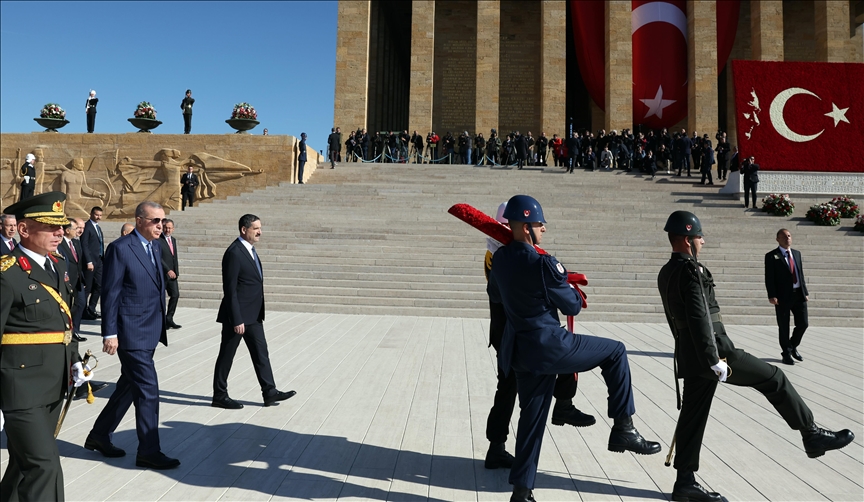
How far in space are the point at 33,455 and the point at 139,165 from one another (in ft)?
64.7

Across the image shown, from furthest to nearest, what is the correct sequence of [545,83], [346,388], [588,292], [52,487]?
1. [545,83]
2. [588,292]
3. [346,388]
4. [52,487]

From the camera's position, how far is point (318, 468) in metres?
3.53

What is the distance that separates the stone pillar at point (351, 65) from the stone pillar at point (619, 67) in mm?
11062

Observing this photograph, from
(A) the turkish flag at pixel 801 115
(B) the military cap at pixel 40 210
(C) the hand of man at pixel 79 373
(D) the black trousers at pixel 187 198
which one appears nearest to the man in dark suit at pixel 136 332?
(C) the hand of man at pixel 79 373

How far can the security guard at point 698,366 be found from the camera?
313 cm

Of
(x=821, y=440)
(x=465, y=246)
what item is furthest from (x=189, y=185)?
(x=821, y=440)

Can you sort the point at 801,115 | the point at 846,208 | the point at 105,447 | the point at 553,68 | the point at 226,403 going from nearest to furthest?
the point at 105,447
the point at 226,403
the point at 846,208
the point at 801,115
the point at 553,68

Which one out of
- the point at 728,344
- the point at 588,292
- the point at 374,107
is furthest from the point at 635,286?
the point at 374,107

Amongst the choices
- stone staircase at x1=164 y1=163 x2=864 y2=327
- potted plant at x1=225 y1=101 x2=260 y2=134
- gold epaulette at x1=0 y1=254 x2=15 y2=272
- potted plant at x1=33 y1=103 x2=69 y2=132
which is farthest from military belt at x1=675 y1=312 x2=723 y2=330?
potted plant at x1=33 y1=103 x2=69 y2=132

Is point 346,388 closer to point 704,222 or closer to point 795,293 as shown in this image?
point 795,293

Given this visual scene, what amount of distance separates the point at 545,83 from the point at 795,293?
20.6 metres

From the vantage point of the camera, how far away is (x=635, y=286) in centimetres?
1145

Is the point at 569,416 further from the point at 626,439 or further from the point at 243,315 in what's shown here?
the point at 243,315

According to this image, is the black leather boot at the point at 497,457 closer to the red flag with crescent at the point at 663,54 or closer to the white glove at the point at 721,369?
the white glove at the point at 721,369
